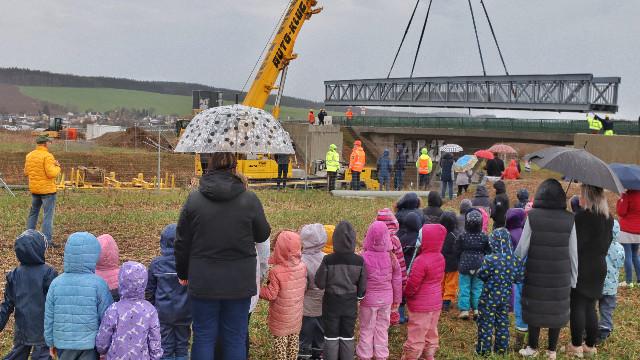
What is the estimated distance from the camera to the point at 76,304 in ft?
14.5

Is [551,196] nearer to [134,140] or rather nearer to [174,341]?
[174,341]

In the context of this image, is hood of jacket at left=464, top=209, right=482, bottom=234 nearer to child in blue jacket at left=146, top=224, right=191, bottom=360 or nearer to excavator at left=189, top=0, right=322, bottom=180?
child in blue jacket at left=146, top=224, right=191, bottom=360

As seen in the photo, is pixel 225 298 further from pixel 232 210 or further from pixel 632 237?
pixel 632 237

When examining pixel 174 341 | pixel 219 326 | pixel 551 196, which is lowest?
pixel 174 341

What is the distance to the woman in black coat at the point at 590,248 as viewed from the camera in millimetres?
5980

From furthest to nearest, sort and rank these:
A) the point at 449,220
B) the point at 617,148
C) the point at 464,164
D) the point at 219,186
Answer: the point at 617,148, the point at 464,164, the point at 449,220, the point at 219,186

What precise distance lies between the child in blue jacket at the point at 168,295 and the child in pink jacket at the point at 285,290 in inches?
29.2

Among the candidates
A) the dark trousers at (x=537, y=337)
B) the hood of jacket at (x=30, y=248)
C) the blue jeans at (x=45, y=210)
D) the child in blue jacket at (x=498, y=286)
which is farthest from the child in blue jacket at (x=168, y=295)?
the blue jeans at (x=45, y=210)

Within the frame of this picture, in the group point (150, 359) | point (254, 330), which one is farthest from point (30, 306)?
point (254, 330)

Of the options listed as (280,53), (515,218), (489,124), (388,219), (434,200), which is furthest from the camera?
(489,124)

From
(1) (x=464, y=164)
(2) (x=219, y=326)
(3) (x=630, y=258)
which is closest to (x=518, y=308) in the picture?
(3) (x=630, y=258)

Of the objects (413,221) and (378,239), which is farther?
(413,221)

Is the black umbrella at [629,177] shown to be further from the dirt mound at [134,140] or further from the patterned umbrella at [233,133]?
the dirt mound at [134,140]

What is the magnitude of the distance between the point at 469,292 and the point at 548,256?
1.84 metres
